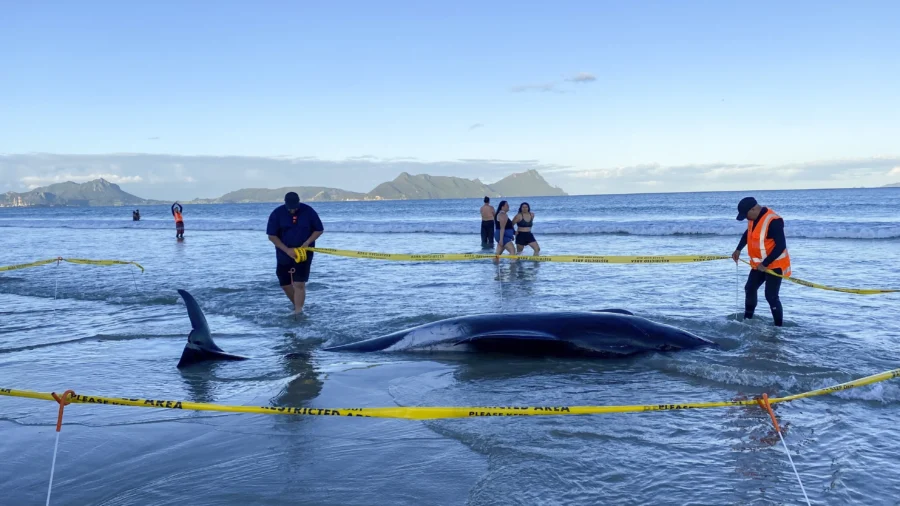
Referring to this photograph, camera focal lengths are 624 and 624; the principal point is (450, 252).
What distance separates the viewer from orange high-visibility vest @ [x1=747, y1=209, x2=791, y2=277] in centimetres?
803

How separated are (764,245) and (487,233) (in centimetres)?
1490

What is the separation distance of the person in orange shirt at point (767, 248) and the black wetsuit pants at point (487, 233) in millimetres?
14408

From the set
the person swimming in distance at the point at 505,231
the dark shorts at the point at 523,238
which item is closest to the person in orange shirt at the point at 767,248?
the person swimming in distance at the point at 505,231

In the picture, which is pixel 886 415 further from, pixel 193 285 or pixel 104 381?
pixel 193 285

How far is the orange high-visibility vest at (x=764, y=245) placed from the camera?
803 centimetres

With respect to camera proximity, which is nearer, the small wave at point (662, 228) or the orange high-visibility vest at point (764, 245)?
the orange high-visibility vest at point (764, 245)

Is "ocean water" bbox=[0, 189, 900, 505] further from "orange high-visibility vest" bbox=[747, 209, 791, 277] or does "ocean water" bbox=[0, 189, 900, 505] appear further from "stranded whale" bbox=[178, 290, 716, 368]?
"orange high-visibility vest" bbox=[747, 209, 791, 277]

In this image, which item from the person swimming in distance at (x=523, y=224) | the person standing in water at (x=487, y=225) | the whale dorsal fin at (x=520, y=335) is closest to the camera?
the whale dorsal fin at (x=520, y=335)

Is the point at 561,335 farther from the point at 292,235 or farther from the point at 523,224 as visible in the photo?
the point at 523,224

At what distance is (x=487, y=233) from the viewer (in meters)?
22.8

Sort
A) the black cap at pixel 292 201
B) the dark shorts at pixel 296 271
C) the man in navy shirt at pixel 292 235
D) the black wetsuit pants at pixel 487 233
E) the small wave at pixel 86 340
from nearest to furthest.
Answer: the small wave at pixel 86 340 → the black cap at pixel 292 201 → the man in navy shirt at pixel 292 235 → the dark shorts at pixel 296 271 → the black wetsuit pants at pixel 487 233

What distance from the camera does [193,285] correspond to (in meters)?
13.5

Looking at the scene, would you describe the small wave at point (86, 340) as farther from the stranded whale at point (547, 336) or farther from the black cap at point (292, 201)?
the black cap at point (292, 201)

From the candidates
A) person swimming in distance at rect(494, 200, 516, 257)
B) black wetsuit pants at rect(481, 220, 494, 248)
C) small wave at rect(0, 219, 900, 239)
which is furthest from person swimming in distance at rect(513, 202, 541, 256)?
small wave at rect(0, 219, 900, 239)
